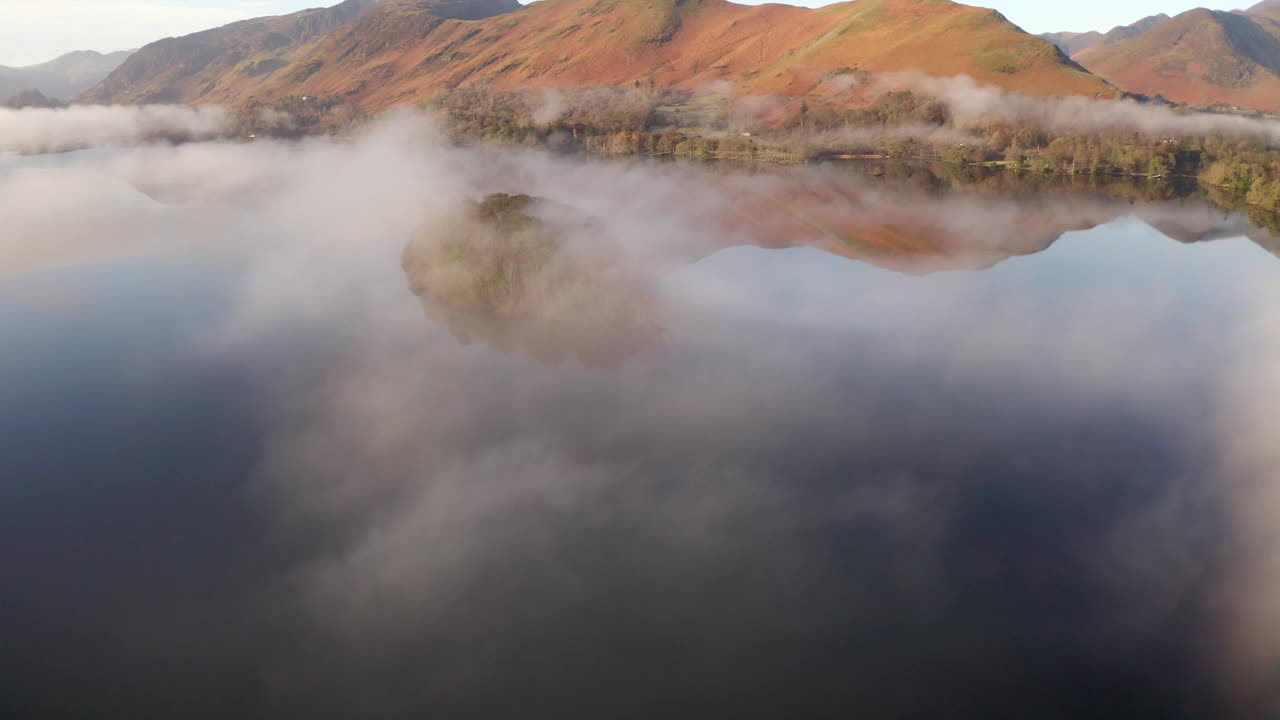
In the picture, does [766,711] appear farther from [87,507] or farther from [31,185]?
[31,185]

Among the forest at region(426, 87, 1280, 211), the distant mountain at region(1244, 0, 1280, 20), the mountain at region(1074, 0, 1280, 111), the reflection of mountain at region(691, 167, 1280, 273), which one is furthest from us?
the distant mountain at region(1244, 0, 1280, 20)

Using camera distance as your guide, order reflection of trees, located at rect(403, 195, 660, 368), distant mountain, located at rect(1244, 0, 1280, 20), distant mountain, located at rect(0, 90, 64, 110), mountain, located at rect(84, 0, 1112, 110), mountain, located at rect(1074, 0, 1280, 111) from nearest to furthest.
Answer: reflection of trees, located at rect(403, 195, 660, 368) → mountain, located at rect(84, 0, 1112, 110) → mountain, located at rect(1074, 0, 1280, 111) → distant mountain, located at rect(0, 90, 64, 110) → distant mountain, located at rect(1244, 0, 1280, 20)

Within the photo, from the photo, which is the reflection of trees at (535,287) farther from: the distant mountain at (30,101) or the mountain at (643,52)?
the distant mountain at (30,101)

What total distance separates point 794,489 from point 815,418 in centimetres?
360

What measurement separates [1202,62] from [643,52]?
320 feet

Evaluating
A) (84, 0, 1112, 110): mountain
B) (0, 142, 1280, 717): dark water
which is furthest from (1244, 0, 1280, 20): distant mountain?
(0, 142, 1280, 717): dark water

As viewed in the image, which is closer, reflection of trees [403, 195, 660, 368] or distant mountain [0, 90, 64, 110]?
reflection of trees [403, 195, 660, 368]

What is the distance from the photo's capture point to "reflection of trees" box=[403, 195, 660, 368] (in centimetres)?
2323

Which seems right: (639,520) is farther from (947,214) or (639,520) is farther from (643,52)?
(643,52)

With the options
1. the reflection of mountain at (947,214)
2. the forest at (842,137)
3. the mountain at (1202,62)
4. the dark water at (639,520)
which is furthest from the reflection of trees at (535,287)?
the mountain at (1202,62)

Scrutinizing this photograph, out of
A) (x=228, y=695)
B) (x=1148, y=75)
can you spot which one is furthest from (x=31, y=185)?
(x=1148, y=75)

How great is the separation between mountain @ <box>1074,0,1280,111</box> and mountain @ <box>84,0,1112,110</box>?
5348 cm

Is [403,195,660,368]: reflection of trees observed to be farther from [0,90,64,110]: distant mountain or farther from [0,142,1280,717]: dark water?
[0,90,64,110]: distant mountain

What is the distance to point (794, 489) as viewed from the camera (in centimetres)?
1506
